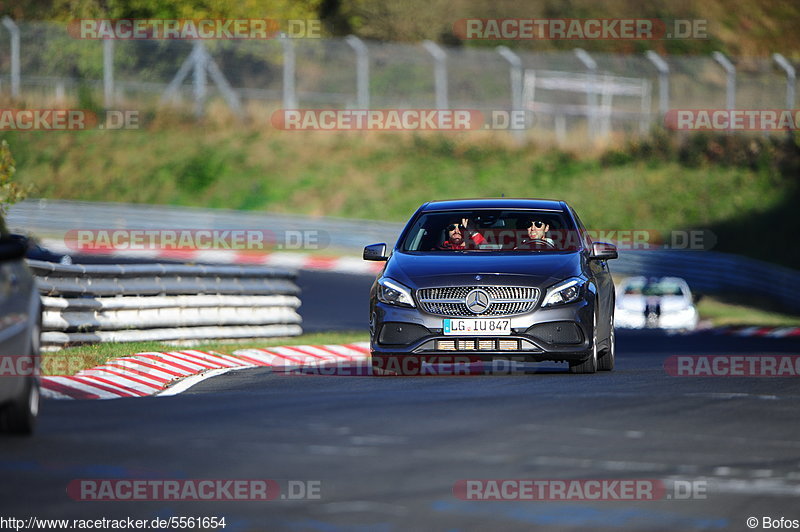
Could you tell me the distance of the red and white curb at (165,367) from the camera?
12172 millimetres

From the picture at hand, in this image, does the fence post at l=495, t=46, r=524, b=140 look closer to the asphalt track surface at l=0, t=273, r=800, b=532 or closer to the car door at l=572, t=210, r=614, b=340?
the car door at l=572, t=210, r=614, b=340

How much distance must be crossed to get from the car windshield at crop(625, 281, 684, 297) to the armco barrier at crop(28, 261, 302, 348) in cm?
1252

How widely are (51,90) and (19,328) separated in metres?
40.9

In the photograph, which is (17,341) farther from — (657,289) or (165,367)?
(657,289)

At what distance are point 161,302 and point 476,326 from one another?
5.55 m

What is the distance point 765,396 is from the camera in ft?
38.2

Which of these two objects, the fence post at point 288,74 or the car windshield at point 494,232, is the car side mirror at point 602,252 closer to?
the car windshield at point 494,232

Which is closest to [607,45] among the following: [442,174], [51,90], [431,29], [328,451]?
[431,29]

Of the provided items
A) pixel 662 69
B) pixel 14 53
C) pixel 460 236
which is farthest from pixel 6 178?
pixel 14 53

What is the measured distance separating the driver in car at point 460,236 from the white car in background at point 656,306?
16.8 metres

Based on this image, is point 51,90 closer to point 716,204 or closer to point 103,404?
point 716,204

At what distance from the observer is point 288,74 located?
45188mm

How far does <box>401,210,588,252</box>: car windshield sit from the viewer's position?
45.3 ft

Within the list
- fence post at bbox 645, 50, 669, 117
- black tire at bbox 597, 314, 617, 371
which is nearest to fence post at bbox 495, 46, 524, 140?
fence post at bbox 645, 50, 669, 117
